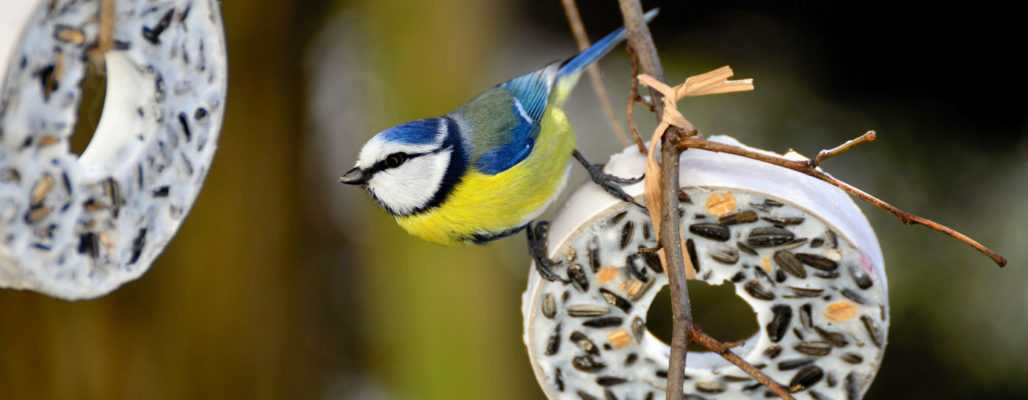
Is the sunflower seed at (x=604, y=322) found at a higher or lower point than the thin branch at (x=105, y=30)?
lower

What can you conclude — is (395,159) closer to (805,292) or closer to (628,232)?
(628,232)

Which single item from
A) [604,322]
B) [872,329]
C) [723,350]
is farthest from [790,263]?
[723,350]

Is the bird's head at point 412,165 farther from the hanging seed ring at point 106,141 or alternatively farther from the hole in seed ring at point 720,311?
the hole in seed ring at point 720,311

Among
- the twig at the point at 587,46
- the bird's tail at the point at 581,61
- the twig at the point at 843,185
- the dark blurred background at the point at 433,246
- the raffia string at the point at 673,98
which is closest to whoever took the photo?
the twig at the point at 843,185

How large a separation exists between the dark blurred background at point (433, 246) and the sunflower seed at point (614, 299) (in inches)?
50.0

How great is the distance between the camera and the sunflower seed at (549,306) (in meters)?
1.22

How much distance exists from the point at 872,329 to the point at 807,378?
99 millimetres

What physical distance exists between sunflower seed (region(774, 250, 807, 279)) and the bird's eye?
43 centimetres

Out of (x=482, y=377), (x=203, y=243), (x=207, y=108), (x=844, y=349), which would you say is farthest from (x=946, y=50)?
(x=207, y=108)

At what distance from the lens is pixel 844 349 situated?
1256mm

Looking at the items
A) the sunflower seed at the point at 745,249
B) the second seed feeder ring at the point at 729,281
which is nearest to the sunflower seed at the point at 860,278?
the second seed feeder ring at the point at 729,281

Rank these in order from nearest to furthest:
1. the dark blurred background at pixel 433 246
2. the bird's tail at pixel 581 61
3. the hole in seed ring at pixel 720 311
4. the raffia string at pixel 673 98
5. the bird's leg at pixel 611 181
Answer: the raffia string at pixel 673 98
the bird's leg at pixel 611 181
the bird's tail at pixel 581 61
the dark blurred background at pixel 433 246
the hole in seed ring at pixel 720 311

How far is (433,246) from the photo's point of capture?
8.31 feet

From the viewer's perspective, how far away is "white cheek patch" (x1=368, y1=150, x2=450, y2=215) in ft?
4.05
